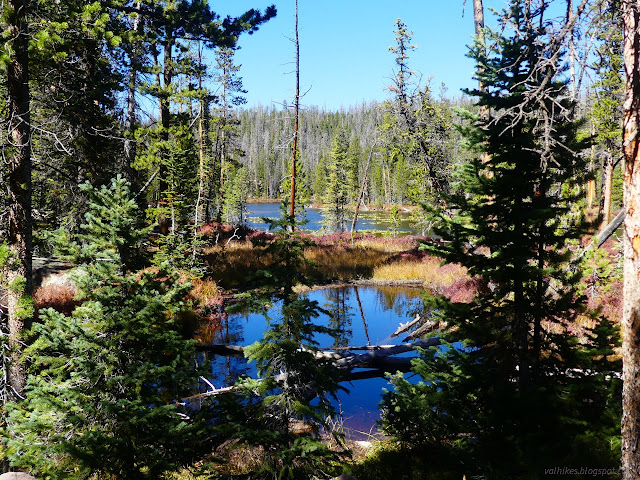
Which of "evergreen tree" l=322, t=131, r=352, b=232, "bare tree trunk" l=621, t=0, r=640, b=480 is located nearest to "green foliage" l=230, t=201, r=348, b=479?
"bare tree trunk" l=621, t=0, r=640, b=480

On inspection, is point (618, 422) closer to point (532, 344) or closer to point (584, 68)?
point (532, 344)

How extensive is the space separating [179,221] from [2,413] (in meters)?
10.5

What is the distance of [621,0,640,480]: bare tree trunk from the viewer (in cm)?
347

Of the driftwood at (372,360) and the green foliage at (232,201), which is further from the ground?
the green foliage at (232,201)

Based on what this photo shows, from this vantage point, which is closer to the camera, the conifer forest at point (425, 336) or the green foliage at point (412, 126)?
the conifer forest at point (425, 336)

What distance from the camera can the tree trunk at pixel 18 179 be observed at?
6285 millimetres

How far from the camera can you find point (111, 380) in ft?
14.2

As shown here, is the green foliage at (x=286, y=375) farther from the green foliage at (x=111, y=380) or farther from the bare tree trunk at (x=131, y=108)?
the bare tree trunk at (x=131, y=108)

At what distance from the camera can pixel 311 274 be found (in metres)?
21.6

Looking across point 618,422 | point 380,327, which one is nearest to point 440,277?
point 380,327

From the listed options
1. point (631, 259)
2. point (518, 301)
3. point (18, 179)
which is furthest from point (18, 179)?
point (631, 259)

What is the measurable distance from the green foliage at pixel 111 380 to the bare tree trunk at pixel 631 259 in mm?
4383

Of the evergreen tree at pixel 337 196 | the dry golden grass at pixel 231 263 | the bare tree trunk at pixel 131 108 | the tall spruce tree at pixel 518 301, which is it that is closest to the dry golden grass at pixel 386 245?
the dry golden grass at pixel 231 263

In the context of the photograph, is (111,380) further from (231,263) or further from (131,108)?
(231,263)
